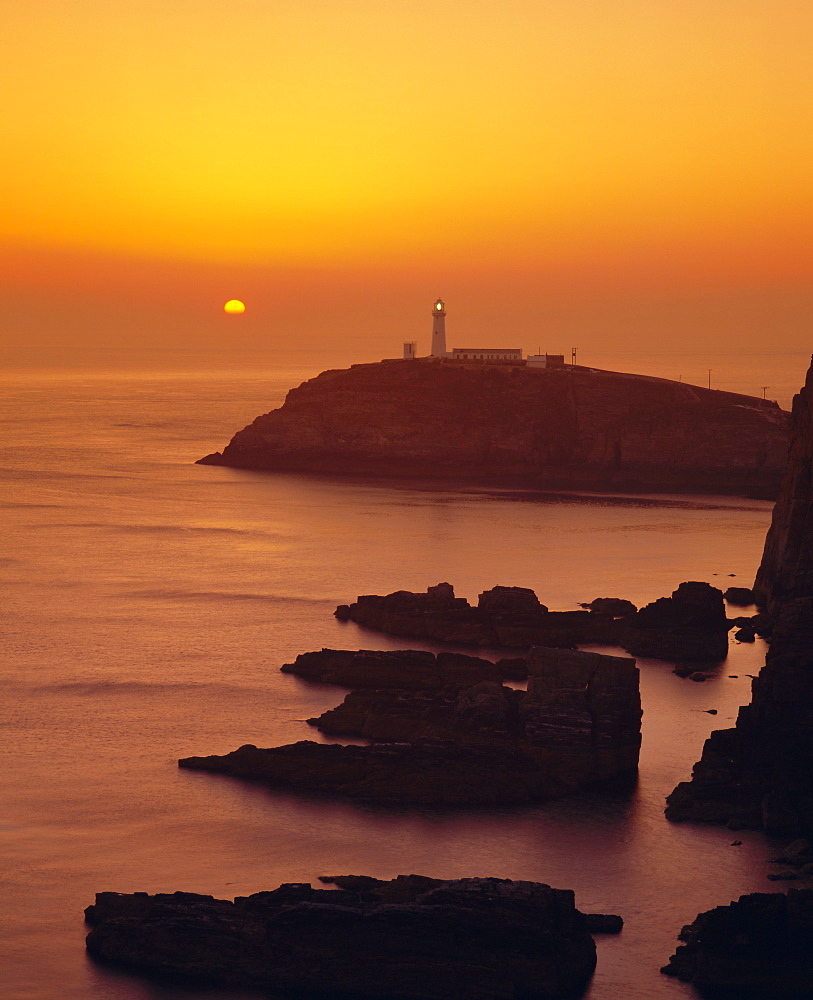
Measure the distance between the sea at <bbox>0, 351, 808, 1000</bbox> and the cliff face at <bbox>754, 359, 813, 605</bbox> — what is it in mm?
4353

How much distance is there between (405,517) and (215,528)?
11396mm

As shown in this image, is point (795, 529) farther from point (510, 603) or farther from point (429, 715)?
point (429, 715)

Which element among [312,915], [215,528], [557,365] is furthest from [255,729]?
[557,365]

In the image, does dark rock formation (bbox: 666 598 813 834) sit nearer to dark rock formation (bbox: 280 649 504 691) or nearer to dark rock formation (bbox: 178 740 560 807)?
dark rock formation (bbox: 178 740 560 807)

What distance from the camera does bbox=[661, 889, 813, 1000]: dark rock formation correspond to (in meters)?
21.2

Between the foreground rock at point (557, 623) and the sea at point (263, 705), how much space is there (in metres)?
1.04

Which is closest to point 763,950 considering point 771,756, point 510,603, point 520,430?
point 771,756

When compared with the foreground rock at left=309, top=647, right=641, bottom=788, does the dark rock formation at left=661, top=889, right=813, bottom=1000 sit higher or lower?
lower

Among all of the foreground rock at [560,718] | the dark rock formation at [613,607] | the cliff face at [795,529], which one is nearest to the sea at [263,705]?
the foreground rock at [560,718]

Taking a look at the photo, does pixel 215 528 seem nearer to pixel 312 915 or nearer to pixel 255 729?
pixel 255 729

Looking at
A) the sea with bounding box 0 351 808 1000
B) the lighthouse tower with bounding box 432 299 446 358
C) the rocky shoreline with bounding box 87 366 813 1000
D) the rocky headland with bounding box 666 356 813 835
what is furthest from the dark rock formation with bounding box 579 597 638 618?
the lighthouse tower with bounding box 432 299 446 358

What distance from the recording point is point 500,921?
20922mm

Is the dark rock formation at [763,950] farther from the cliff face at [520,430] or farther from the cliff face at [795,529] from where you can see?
the cliff face at [520,430]

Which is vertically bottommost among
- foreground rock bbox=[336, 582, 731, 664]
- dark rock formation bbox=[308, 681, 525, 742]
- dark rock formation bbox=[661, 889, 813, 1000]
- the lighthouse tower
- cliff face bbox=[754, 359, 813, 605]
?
dark rock formation bbox=[661, 889, 813, 1000]
